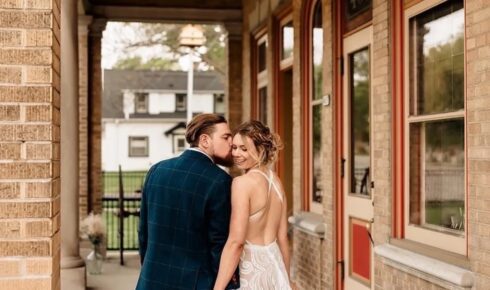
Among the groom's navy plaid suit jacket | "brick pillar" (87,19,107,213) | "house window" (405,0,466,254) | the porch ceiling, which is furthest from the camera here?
"brick pillar" (87,19,107,213)

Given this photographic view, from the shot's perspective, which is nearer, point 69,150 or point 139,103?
point 69,150

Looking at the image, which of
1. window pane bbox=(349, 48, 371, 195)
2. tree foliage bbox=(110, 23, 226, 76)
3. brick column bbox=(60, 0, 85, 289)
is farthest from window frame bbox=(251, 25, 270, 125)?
tree foliage bbox=(110, 23, 226, 76)

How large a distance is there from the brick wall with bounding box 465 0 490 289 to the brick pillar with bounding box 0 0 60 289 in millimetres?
2585

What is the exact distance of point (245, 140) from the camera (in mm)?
3590

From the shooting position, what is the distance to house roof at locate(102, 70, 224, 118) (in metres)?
51.4

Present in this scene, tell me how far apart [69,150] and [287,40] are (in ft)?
11.2

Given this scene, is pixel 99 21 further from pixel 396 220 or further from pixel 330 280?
pixel 396 220

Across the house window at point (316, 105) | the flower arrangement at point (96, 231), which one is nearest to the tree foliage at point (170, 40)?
the flower arrangement at point (96, 231)

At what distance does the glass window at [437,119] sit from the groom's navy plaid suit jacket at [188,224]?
79.9 inches

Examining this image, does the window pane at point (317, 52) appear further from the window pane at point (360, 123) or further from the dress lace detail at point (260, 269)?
the dress lace detail at point (260, 269)

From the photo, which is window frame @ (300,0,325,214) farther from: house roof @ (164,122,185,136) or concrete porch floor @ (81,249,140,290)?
house roof @ (164,122,185,136)

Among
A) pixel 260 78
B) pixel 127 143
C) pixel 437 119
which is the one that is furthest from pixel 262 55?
pixel 127 143

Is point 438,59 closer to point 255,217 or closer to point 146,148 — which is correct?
point 255,217

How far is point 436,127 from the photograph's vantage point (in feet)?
17.2
